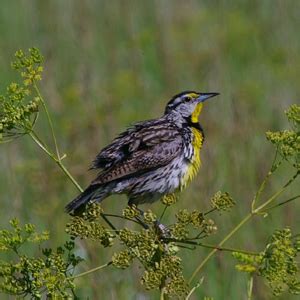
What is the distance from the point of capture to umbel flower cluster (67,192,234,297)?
2.83 metres

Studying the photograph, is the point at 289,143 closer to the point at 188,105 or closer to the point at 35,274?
the point at 35,274

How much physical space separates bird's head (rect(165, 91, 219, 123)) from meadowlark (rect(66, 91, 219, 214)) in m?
0.22

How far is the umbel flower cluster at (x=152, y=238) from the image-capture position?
2.83 m

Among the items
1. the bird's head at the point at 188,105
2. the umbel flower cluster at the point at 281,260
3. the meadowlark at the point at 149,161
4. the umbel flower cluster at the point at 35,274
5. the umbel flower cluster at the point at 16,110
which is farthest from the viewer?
the bird's head at the point at 188,105

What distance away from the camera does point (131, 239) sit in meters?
2.83

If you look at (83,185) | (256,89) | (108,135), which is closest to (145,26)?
(256,89)

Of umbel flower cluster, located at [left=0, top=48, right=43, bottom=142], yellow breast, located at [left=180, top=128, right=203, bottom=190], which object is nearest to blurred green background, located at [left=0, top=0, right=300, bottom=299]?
yellow breast, located at [left=180, top=128, right=203, bottom=190]

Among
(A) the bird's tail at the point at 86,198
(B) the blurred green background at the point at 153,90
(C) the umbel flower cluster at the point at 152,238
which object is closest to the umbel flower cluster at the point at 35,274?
(C) the umbel flower cluster at the point at 152,238

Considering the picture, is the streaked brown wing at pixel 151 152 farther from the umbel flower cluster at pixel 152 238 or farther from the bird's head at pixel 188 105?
the umbel flower cluster at pixel 152 238

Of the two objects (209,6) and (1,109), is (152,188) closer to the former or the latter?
(1,109)

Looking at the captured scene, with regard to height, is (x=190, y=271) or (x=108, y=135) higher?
(x=108, y=135)

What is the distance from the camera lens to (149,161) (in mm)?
4477

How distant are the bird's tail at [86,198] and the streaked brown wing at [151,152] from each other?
145mm

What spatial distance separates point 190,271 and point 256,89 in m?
1.98
